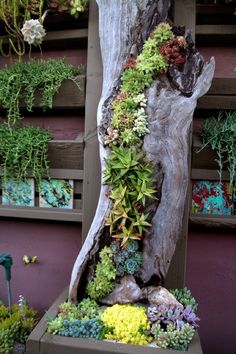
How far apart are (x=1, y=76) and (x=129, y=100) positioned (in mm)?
1170

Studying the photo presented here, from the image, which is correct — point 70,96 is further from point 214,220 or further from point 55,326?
point 55,326

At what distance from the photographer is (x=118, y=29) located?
2279 millimetres

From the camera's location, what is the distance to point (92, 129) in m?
2.51

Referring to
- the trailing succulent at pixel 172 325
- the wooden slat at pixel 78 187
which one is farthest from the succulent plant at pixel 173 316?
the wooden slat at pixel 78 187

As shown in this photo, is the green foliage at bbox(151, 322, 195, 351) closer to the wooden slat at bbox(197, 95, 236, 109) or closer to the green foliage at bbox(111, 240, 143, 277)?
the green foliage at bbox(111, 240, 143, 277)

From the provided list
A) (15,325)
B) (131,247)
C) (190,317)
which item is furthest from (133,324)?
(15,325)

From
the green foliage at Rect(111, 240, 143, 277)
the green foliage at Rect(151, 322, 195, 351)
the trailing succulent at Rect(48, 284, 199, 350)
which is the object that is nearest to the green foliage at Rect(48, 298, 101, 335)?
the trailing succulent at Rect(48, 284, 199, 350)

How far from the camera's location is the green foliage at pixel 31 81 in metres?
2.57

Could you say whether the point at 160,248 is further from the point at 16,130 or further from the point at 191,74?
the point at 16,130

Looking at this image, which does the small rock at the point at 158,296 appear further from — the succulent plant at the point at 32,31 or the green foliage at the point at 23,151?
the succulent plant at the point at 32,31

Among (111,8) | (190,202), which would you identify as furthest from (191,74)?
(190,202)

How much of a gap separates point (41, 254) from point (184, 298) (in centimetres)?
121

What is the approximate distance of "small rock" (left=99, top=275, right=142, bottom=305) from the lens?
2.04 m

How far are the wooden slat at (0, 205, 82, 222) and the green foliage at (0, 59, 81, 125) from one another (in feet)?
2.26
